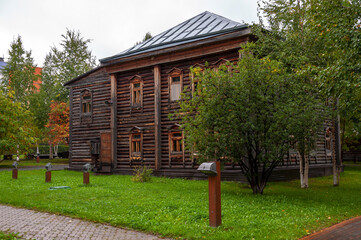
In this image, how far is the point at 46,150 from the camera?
4703cm

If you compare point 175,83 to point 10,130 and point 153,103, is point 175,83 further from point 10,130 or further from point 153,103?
point 10,130

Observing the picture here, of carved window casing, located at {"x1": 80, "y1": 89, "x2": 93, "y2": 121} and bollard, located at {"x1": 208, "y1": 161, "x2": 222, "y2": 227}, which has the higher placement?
carved window casing, located at {"x1": 80, "y1": 89, "x2": 93, "y2": 121}

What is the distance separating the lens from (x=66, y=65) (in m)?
41.0

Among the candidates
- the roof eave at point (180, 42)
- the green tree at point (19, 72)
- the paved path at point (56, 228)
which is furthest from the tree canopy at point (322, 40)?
the green tree at point (19, 72)

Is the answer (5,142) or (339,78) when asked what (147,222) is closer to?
(339,78)

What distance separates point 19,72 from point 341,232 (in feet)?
128

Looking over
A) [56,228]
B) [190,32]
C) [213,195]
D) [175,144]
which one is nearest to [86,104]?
[175,144]

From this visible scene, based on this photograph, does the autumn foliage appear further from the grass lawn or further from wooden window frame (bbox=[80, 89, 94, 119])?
the grass lawn

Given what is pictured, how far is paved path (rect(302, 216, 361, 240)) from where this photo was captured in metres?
6.55

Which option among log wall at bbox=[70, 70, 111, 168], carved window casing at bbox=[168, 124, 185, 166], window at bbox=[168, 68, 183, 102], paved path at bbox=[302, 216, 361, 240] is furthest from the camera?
log wall at bbox=[70, 70, 111, 168]

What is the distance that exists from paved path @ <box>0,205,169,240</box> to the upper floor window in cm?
1540

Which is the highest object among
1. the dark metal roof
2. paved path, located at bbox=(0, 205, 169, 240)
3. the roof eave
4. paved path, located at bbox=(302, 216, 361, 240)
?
the dark metal roof

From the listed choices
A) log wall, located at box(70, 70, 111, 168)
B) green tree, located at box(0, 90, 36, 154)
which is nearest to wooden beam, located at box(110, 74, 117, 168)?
log wall, located at box(70, 70, 111, 168)

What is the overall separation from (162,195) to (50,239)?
561 cm
